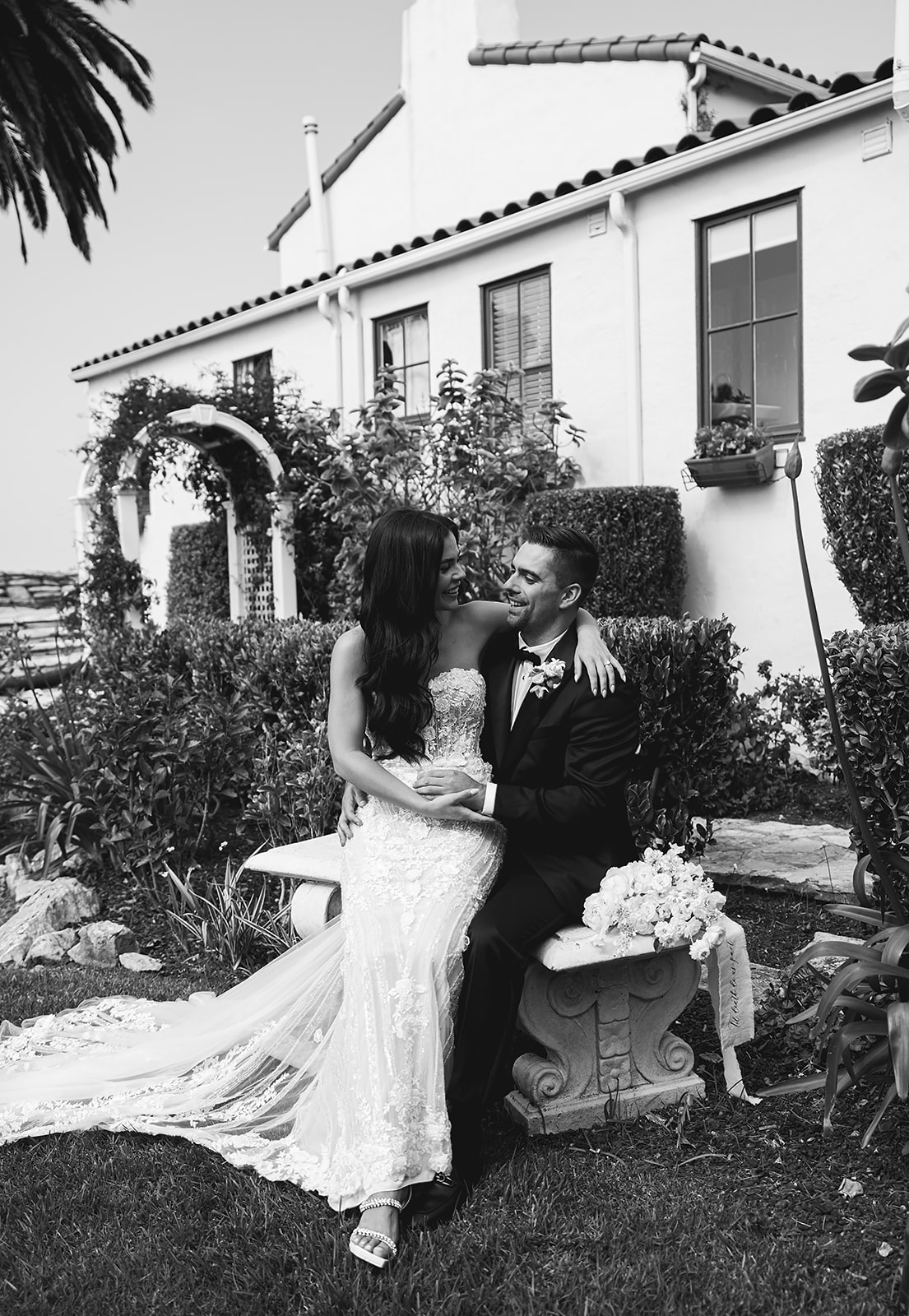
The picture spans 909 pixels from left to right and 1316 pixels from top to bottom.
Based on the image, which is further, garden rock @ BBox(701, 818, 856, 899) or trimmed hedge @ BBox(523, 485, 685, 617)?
trimmed hedge @ BBox(523, 485, 685, 617)

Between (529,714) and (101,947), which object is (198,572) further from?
(529,714)

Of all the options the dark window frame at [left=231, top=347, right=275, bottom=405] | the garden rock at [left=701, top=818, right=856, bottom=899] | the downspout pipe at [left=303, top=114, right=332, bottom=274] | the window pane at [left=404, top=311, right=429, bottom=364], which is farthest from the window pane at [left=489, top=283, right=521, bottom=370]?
the garden rock at [left=701, top=818, right=856, bottom=899]

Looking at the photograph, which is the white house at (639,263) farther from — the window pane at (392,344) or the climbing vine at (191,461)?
the climbing vine at (191,461)

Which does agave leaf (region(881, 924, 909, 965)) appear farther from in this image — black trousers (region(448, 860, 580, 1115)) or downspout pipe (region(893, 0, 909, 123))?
downspout pipe (region(893, 0, 909, 123))

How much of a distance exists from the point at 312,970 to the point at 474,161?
1156cm

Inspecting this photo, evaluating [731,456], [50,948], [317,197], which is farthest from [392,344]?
[50,948]

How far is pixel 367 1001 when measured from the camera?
3.09 metres

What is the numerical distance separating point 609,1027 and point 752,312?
6.89 m

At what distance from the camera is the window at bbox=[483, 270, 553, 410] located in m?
10.5

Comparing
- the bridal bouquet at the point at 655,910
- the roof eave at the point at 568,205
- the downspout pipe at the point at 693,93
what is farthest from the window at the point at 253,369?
the bridal bouquet at the point at 655,910

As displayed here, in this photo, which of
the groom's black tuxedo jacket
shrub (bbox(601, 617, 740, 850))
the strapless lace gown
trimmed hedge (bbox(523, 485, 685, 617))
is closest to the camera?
the strapless lace gown

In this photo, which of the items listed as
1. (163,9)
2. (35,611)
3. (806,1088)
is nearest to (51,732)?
(806,1088)

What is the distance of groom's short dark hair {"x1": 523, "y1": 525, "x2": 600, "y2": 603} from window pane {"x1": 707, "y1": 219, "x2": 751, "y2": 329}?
596 cm

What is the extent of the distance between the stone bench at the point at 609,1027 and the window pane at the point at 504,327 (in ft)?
27.1
